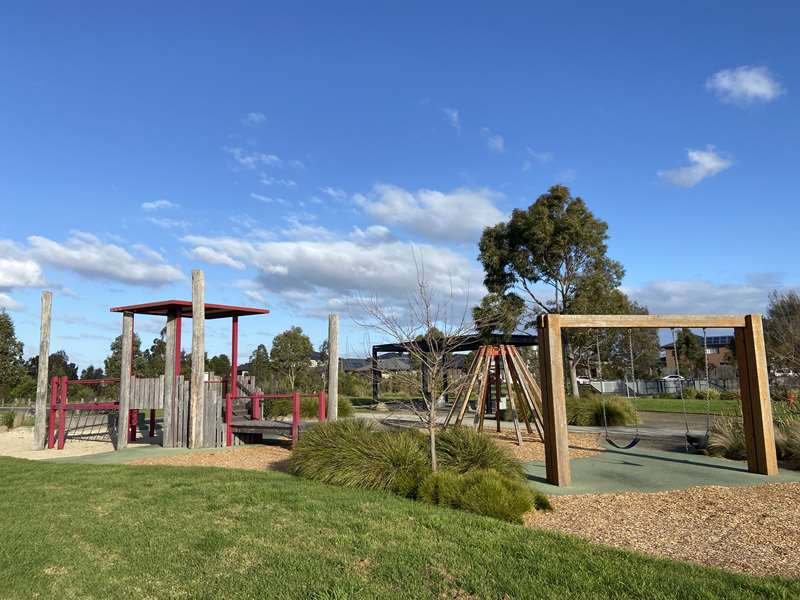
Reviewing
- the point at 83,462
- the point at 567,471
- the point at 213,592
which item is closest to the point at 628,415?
the point at 567,471

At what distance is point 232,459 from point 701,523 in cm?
771

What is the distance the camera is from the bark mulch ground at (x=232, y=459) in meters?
9.70

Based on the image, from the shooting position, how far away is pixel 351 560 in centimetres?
435

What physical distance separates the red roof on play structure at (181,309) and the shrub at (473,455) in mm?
6905

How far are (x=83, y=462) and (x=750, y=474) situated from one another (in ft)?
36.0

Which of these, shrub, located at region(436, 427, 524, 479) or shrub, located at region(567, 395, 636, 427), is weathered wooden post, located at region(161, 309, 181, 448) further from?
shrub, located at region(567, 395, 636, 427)

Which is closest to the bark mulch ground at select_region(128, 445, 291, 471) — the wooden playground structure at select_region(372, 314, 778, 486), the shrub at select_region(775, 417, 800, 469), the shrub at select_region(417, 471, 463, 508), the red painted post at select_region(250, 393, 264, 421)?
the red painted post at select_region(250, 393, 264, 421)

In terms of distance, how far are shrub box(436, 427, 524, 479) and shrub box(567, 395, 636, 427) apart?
934cm

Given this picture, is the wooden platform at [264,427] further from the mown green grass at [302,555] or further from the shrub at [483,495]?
the shrub at [483,495]

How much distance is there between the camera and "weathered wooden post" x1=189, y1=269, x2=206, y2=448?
11688 millimetres

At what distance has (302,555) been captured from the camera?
449cm

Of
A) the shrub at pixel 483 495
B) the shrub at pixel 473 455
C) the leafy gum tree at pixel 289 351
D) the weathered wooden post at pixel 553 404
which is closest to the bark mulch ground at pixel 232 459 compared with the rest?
the shrub at pixel 473 455

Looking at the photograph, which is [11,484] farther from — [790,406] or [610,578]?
[790,406]

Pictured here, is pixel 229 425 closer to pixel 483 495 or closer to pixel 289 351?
pixel 483 495
